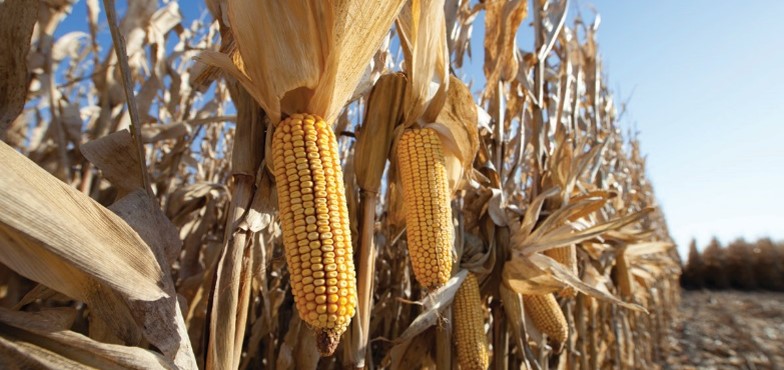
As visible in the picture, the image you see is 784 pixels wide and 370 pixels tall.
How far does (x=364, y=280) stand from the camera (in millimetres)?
2025

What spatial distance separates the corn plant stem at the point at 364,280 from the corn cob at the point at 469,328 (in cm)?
78

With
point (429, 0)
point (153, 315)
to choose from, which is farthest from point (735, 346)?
point (153, 315)

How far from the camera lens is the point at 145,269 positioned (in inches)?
52.3

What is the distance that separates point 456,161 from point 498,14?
1673 mm

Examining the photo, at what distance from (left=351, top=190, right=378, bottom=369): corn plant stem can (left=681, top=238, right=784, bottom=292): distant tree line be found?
134ft

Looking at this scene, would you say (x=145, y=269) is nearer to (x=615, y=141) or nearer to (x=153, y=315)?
(x=153, y=315)

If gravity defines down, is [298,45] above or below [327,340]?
above

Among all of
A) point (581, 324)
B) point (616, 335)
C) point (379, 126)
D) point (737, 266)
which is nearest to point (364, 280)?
point (379, 126)

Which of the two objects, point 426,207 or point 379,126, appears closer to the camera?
point 426,207

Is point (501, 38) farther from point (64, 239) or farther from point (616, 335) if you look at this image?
point (616, 335)

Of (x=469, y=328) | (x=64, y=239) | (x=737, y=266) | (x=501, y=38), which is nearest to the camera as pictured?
(x=64, y=239)

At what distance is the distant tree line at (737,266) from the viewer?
32156 mm

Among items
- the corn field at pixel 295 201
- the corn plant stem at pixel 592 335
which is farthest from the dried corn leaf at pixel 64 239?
the corn plant stem at pixel 592 335

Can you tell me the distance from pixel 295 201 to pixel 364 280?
2.38 feet
